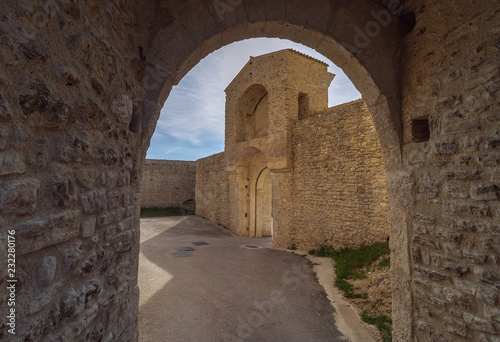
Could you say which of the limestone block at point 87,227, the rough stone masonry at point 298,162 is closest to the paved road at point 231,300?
the rough stone masonry at point 298,162

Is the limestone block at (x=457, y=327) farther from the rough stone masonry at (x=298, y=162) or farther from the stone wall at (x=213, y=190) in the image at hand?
the stone wall at (x=213, y=190)

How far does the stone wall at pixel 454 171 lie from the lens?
1827mm

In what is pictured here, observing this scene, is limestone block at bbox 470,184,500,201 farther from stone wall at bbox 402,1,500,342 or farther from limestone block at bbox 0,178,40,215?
limestone block at bbox 0,178,40,215

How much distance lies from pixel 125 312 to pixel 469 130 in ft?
9.71

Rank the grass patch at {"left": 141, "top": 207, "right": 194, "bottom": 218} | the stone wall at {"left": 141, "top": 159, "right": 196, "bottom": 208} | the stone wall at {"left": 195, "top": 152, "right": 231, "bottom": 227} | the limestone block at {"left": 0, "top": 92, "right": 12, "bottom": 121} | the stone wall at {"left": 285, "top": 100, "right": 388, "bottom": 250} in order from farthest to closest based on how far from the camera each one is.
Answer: the stone wall at {"left": 141, "top": 159, "right": 196, "bottom": 208} < the grass patch at {"left": 141, "top": 207, "right": 194, "bottom": 218} < the stone wall at {"left": 195, "top": 152, "right": 231, "bottom": 227} < the stone wall at {"left": 285, "top": 100, "right": 388, "bottom": 250} < the limestone block at {"left": 0, "top": 92, "right": 12, "bottom": 121}

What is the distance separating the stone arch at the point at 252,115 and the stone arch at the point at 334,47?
8072mm

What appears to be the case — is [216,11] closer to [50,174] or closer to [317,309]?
[50,174]

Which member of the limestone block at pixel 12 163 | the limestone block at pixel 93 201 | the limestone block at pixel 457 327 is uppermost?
the limestone block at pixel 12 163

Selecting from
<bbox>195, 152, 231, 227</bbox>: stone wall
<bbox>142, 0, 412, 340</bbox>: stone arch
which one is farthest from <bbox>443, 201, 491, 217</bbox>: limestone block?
<bbox>195, 152, 231, 227</bbox>: stone wall

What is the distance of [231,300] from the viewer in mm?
3834

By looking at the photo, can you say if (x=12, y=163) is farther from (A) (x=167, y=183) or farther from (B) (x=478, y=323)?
(A) (x=167, y=183)

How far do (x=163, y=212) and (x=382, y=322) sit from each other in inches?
632

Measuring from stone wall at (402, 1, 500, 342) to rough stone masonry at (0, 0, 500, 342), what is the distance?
0.01 m

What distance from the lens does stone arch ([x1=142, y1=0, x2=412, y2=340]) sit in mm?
2117
